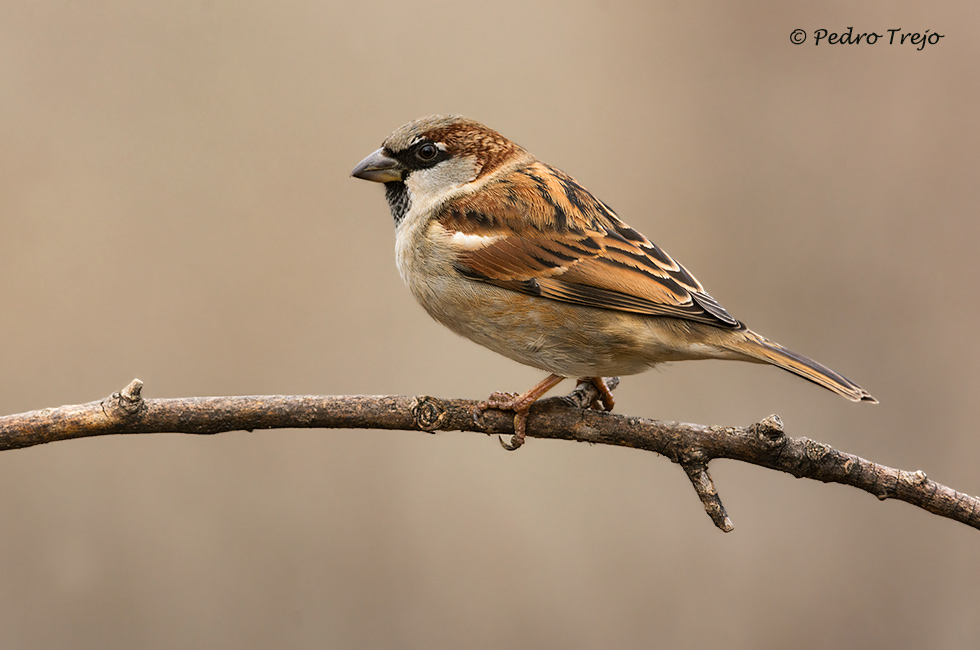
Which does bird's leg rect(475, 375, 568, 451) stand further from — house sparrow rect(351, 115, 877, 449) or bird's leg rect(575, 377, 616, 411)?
bird's leg rect(575, 377, 616, 411)

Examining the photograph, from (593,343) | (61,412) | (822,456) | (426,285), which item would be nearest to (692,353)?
(593,343)

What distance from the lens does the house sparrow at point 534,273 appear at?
2572mm

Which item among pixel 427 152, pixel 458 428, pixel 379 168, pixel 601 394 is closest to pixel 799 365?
pixel 601 394

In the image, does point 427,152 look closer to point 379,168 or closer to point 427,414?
point 379,168

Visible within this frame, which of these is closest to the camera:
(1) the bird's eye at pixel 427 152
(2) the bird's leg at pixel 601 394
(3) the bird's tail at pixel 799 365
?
(3) the bird's tail at pixel 799 365

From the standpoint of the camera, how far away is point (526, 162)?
3.25 m

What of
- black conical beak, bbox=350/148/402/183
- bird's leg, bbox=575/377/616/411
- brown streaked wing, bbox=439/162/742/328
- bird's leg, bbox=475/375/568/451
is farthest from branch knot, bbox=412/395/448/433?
black conical beak, bbox=350/148/402/183

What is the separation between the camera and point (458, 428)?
249 centimetres

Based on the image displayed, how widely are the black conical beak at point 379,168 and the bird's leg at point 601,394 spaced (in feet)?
3.50

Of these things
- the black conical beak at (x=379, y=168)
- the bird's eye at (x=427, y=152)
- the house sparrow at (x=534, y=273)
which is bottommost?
the house sparrow at (x=534, y=273)

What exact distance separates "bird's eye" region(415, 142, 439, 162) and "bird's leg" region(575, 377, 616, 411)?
1029mm

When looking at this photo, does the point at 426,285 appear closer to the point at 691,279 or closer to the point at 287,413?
the point at 287,413

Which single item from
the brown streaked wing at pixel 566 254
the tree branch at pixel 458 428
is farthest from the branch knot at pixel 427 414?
the brown streaked wing at pixel 566 254

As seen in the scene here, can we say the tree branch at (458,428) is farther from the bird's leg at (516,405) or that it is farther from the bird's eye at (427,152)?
the bird's eye at (427,152)
